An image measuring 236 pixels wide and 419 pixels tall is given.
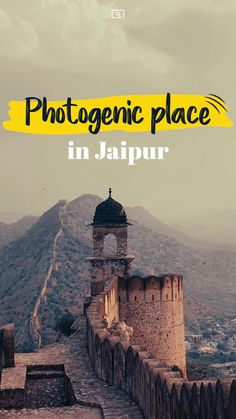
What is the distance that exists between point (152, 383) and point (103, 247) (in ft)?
46.3

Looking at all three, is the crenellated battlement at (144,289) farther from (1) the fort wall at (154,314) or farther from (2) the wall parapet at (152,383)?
(2) the wall parapet at (152,383)

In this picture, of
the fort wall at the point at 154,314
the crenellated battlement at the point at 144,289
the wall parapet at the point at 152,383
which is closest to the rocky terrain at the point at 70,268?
the fort wall at the point at 154,314

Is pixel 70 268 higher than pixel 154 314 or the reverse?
higher

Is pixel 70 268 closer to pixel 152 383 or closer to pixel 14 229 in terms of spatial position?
pixel 152 383

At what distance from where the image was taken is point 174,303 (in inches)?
854

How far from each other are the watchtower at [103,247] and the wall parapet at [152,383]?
247 inches

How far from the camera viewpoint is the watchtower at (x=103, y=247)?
76.8 ft

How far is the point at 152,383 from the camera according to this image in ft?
32.3

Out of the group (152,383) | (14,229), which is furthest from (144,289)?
(14,229)

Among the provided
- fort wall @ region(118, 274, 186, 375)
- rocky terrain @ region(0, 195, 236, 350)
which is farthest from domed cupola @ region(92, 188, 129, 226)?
rocky terrain @ region(0, 195, 236, 350)

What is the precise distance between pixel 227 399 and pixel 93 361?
307 inches

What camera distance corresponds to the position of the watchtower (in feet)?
76.8

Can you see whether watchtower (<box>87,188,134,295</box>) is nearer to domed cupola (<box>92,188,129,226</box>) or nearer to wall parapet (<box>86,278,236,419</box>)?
domed cupola (<box>92,188,129,226</box>)

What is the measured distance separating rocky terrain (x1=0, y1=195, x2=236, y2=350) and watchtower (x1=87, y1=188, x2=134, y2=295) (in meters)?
21.1
